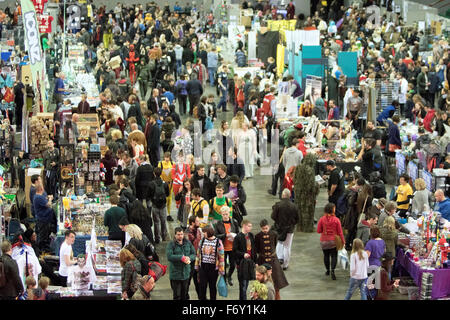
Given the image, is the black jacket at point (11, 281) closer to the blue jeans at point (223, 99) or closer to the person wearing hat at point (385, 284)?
the person wearing hat at point (385, 284)

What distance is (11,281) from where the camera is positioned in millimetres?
11070

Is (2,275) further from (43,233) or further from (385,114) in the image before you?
(385,114)

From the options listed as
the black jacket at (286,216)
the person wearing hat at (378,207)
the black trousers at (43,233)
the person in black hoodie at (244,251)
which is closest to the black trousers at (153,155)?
the black trousers at (43,233)

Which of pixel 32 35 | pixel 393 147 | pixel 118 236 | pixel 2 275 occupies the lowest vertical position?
pixel 2 275

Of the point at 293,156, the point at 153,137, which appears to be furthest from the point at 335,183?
the point at 153,137

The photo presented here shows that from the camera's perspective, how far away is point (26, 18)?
18.4 m

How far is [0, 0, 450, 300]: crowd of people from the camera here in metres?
11.6

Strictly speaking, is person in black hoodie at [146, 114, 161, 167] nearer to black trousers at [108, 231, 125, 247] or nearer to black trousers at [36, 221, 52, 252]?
black trousers at [36, 221, 52, 252]

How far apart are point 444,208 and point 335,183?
174 cm

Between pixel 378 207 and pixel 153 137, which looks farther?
pixel 153 137

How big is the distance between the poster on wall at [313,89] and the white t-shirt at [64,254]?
940 cm

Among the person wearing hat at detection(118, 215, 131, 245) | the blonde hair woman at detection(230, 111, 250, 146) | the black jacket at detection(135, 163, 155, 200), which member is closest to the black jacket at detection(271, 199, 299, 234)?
the person wearing hat at detection(118, 215, 131, 245)

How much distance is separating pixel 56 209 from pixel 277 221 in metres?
3.24

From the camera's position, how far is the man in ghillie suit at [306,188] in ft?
47.0
